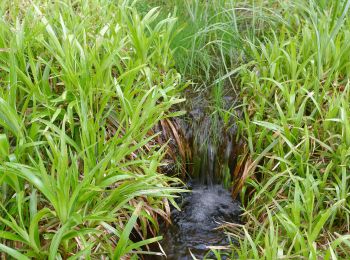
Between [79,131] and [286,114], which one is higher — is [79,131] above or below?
above

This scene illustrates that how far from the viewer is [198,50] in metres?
3.51

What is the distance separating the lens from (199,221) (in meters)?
2.86

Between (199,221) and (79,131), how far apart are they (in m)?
0.96

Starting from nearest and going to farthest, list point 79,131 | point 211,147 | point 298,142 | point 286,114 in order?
point 79,131 → point 298,142 → point 286,114 → point 211,147

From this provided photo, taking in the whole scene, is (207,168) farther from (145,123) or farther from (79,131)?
(79,131)

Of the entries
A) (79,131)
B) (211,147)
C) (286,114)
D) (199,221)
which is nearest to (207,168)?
(211,147)

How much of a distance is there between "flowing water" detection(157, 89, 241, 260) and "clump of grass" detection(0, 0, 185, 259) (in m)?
0.25

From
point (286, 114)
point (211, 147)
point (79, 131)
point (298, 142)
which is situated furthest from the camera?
point (211, 147)

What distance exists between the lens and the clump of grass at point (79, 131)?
198 centimetres

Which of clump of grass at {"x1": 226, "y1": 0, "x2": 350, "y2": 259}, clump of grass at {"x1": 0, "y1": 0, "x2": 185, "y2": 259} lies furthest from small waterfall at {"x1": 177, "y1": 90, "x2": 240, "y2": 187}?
clump of grass at {"x1": 0, "y1": 0, "x2": 185, "y2": 259}

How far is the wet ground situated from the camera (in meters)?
2.63

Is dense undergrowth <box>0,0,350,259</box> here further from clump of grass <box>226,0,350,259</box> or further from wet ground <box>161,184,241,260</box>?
wet ground <box>161,184,241,260</box>

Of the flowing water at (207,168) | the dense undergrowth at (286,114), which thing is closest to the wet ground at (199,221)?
the flowing water at (207,168)

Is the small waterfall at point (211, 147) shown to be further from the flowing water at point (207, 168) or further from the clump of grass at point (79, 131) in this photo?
the clump of grass at point (79, 131)
